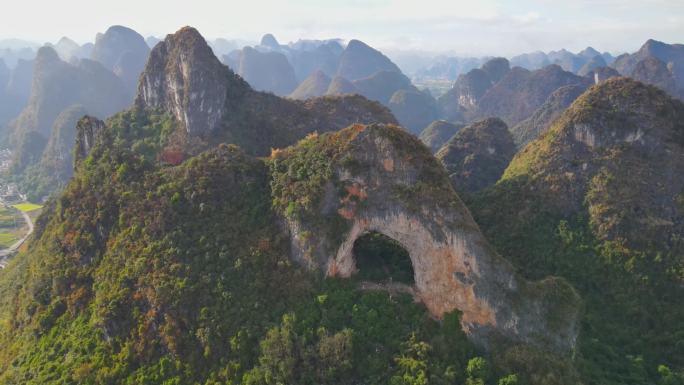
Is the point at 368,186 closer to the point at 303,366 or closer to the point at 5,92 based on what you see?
the point at 303,366

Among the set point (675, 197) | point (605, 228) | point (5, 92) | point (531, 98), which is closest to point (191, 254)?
point (605, 228)

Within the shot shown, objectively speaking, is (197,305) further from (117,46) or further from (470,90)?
(117,46)

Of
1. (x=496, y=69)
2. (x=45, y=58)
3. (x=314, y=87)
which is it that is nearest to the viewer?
(x=45, y=58)

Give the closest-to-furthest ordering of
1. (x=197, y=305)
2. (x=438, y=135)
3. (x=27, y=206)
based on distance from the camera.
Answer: (x=197, y=305)
(x=27, y=206)
(x=438, y=135)

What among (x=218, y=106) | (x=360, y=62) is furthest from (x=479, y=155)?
(x=360, y=62)

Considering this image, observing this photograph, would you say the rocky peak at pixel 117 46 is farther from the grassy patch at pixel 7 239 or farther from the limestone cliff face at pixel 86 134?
the limestone cliff face at pixel 86 134

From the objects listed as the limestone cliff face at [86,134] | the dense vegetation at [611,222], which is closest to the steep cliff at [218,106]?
the limestone cliff face at [86,134]

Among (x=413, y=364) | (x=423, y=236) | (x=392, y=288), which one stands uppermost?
(x=423, y=236)
